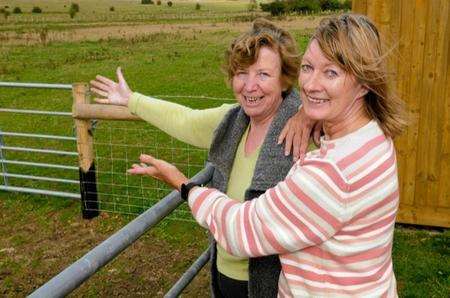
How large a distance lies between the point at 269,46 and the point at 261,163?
0.44 meters

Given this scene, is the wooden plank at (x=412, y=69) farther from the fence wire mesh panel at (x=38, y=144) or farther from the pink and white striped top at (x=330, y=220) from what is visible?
the pink and white striped top at (x=330, y=220)

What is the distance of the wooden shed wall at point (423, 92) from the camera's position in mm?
4988

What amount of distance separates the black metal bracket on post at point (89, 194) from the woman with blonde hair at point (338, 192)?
4393 mm

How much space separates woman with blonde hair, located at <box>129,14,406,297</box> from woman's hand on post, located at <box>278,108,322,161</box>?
291 mm

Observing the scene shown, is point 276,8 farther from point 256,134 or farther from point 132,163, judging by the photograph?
point 256,134

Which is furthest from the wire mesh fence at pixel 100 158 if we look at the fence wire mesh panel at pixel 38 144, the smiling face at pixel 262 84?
the smiling face at pixel 262 84

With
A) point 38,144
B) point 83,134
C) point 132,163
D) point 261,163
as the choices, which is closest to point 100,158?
point 132,163

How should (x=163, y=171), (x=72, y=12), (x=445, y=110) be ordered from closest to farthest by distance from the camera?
(x=163, y=171), (x=445, y=110), (x=72, y=12)

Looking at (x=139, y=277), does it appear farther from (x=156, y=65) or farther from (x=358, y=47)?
(x=156, y=65)

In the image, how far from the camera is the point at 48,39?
1129 inches

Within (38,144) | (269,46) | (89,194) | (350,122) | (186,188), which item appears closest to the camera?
(350,122)

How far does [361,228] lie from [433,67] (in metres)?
4.03

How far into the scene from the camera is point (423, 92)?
5.09 meters

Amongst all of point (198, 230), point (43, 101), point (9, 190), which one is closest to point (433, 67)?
point (198, 230)
